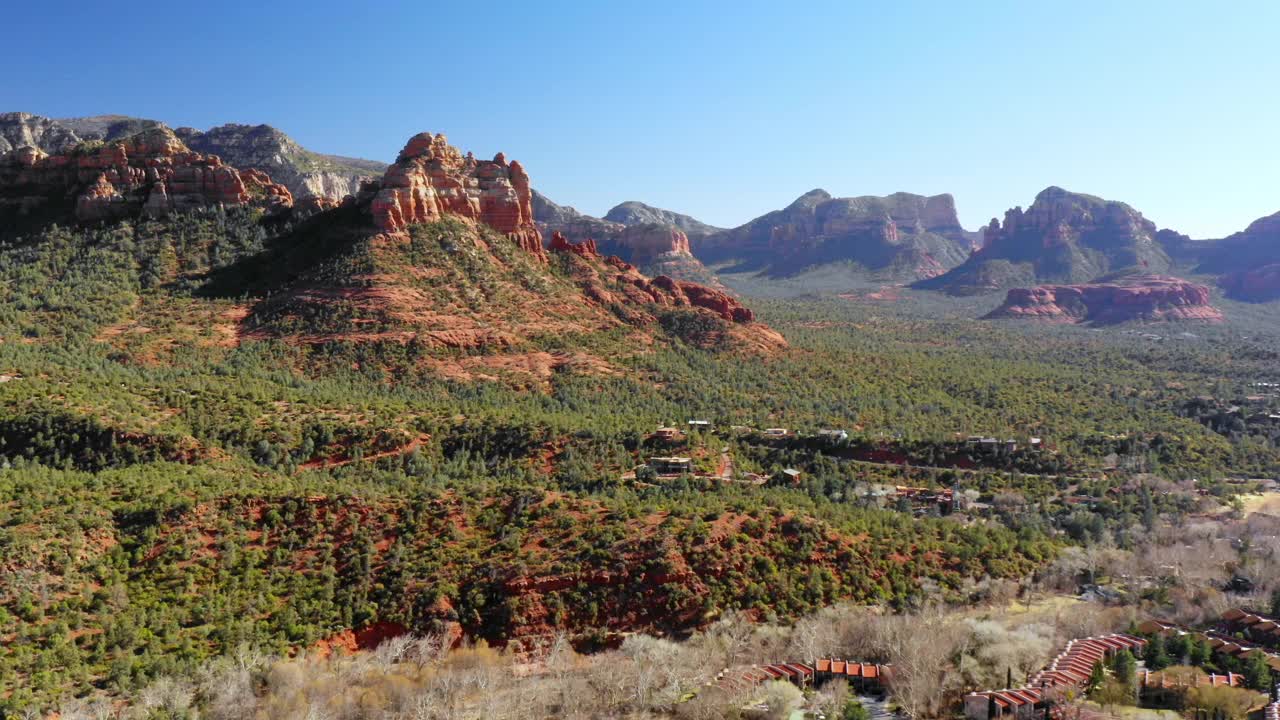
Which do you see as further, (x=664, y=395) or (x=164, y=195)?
(x=164, y=195)

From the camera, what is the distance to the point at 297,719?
22469mm

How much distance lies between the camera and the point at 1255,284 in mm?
184750

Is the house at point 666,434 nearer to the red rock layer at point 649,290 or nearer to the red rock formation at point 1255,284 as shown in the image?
the red rock layer at point 649,290

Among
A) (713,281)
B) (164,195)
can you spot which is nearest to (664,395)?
(164,195)

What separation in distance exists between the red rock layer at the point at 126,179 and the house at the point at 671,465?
59.7 metres

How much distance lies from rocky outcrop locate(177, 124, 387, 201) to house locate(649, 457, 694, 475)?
4492 inches

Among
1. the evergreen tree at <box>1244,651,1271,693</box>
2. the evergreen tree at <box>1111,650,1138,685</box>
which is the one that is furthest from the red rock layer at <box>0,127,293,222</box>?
the evergreen tree at <box>1244,651,1271,693</box>

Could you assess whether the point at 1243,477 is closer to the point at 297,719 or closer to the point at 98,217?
the point at 297,719

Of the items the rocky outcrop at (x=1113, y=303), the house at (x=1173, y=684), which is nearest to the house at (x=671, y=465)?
the house at (x=1173, y=684)

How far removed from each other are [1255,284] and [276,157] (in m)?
210

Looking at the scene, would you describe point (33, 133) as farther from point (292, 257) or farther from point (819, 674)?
point (819, 674)

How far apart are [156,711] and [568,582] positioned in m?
14.4

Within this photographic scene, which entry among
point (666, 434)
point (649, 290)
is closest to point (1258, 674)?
point (666, 434)

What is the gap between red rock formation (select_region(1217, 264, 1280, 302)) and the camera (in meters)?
181
